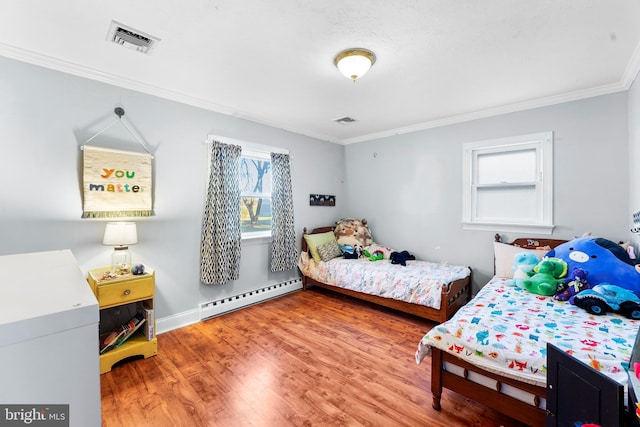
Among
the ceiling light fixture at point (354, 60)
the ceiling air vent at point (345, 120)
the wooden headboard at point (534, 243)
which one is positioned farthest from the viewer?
the ceiling air vent at point (345, 120)

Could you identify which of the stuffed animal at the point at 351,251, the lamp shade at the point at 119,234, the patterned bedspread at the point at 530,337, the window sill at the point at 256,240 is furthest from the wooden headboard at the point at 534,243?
the lamp shade at the point at 119,234

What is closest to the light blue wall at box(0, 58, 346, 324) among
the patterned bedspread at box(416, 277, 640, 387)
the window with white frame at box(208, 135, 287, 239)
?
the window with white frame at box(208, 135, 287, 239)

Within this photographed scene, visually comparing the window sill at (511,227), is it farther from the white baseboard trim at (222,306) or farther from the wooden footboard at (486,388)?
the white baseboard trim at (222,306)

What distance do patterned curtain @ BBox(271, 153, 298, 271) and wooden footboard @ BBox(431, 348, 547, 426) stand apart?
243 centimetres

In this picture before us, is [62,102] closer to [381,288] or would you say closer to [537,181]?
[381,288]

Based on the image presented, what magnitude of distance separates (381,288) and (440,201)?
1.51m

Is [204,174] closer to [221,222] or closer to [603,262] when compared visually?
[221,222]

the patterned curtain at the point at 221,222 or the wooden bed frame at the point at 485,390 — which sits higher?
the patterned curtain at the point at 221,222

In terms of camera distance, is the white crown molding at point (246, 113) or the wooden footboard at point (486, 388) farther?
the white crown molding at point (246, 113)

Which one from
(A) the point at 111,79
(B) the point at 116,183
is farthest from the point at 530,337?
(A) the point at 111,79

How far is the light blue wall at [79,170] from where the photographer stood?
2.13m

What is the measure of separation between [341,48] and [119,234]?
7.59 ft

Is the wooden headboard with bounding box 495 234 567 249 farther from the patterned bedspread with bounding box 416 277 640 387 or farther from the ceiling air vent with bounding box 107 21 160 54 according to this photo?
the ceiling air vent with bounding box 107 21 160 54

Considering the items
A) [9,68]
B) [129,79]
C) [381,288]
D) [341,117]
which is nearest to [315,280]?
[381,288]
